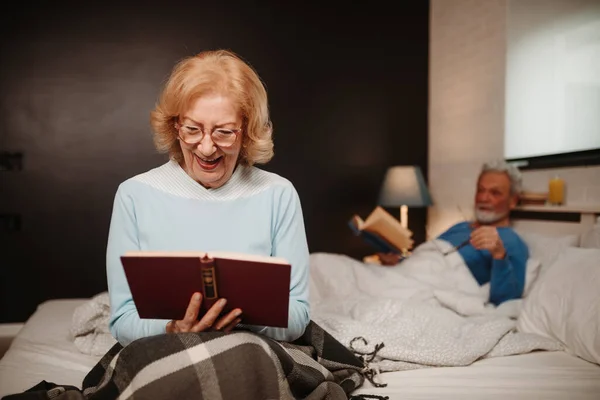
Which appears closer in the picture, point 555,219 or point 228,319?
point 228,319

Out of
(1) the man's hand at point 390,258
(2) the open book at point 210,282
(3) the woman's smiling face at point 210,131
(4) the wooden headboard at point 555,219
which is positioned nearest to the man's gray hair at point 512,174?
(4) the wooden headboard at point 555,219

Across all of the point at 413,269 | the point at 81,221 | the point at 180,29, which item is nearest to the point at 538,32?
the point at 413,269

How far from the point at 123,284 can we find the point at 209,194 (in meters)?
0.27

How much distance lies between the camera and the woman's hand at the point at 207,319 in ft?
3.11

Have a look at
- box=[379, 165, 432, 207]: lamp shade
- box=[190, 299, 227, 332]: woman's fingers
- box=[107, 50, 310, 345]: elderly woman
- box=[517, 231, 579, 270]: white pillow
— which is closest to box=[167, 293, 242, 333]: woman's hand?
box=[190, 299, 227, 332]: woman's fingers

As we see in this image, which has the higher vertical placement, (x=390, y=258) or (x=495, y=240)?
(x=495, y=240)

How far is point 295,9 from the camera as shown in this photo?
350 cm

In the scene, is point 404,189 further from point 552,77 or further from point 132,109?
point 132,109

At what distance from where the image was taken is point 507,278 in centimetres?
196

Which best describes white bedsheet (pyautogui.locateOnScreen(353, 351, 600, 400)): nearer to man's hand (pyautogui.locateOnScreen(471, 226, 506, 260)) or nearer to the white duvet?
the white duvet

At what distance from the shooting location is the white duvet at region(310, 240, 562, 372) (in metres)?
1.42

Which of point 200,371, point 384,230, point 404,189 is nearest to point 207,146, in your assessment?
point 200,371

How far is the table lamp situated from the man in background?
2.17 ft

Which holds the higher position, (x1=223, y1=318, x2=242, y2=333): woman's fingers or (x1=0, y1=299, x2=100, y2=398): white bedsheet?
(x1=223, y1=318, x2=242, y2=333): woman's fingers
